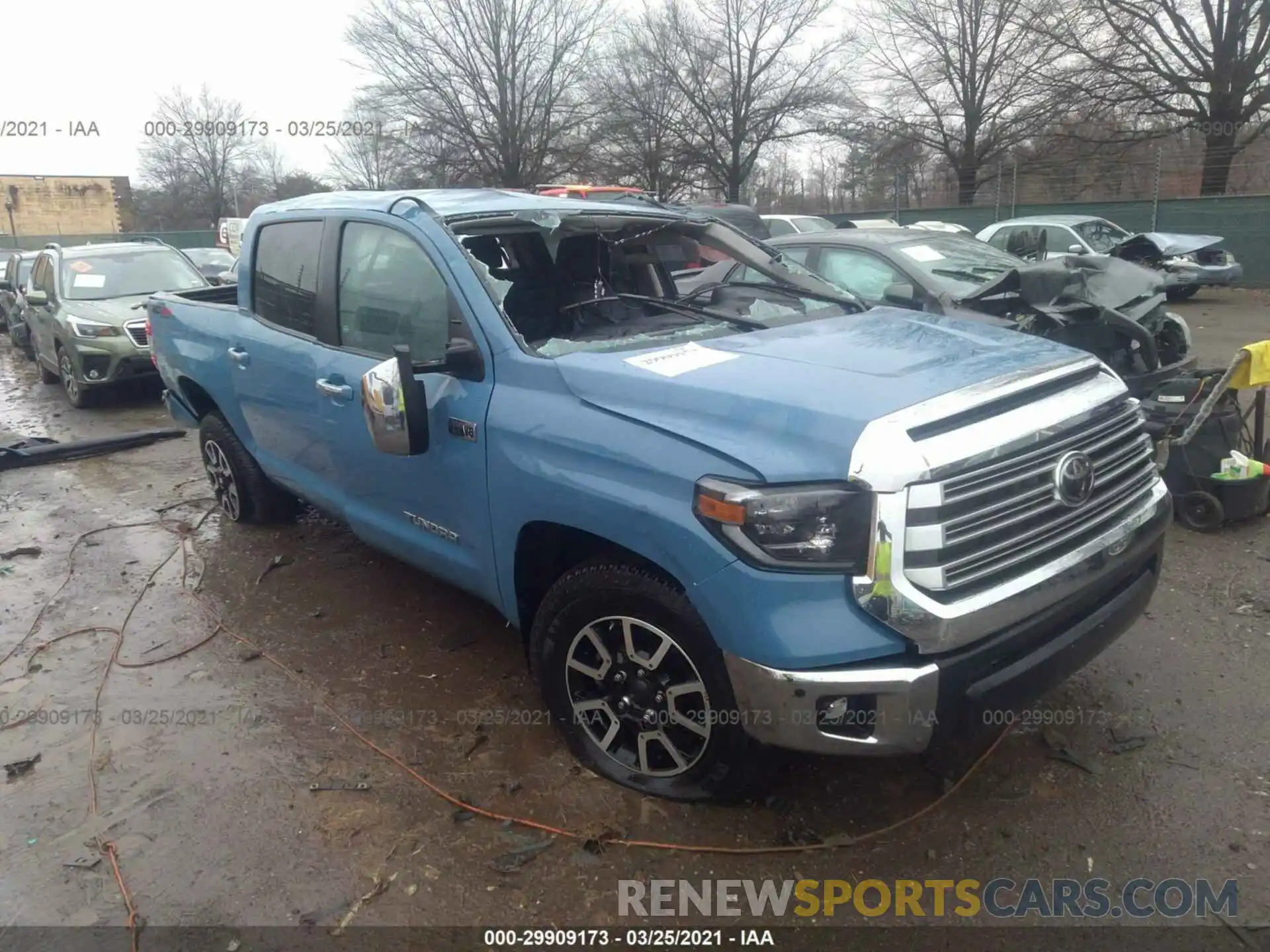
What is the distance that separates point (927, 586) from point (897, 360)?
2.76 ft

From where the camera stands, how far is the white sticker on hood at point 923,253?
6727 millimetres

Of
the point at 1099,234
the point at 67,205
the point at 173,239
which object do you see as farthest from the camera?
the point at 67,205

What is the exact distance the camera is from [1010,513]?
2.42 metres

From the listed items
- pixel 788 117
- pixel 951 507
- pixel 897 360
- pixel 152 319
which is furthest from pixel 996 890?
pixel 788 117

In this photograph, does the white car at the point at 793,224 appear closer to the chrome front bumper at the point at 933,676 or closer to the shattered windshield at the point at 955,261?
the shattered windshield at the point at 955,261

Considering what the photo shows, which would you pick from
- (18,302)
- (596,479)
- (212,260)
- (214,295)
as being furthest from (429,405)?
(212,260)

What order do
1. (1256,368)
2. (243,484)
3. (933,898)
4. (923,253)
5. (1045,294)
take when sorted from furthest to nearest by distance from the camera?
(923,253) < (1045,294) < (243,484) < (1256,368) < (933,898)

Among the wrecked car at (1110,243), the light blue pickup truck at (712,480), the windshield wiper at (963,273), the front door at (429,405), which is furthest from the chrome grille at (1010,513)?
the wrecked car at (1110,243)

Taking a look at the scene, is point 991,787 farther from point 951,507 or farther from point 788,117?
point 788,117

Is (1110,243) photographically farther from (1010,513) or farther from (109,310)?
(1010,513)

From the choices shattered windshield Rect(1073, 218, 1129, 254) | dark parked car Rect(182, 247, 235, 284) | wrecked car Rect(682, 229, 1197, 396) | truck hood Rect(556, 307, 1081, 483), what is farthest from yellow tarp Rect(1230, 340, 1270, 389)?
dark parked car Rect(182, 247, 235, 284)

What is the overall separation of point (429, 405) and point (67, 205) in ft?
192

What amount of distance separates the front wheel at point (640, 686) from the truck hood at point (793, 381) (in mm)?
496

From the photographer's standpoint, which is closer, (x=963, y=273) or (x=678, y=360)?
(x=678, y=360)
